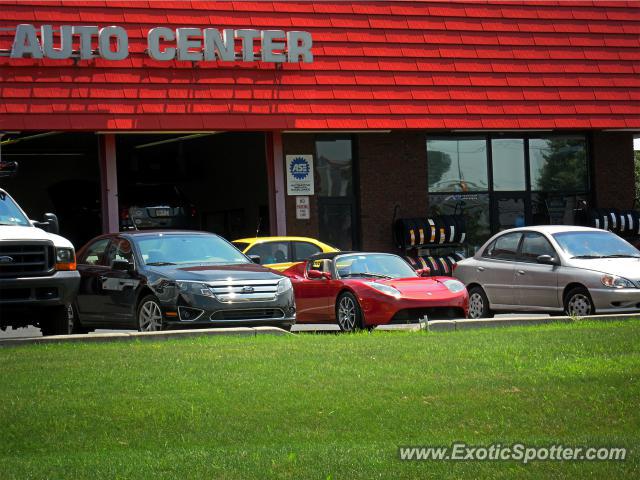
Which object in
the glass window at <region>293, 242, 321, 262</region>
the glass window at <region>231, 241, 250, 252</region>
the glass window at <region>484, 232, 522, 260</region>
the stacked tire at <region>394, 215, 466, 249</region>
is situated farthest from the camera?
the stacked tire at <region>394, 215, 466, 249</region>

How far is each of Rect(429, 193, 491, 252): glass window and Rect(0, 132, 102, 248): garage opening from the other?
7.57 meters

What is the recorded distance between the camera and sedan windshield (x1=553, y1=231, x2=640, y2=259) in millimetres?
19016

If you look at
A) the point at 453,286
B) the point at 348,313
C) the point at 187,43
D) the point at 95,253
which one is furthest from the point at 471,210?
the point at 95,253

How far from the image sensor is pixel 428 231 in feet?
87.2

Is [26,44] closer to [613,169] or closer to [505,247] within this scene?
[505,247]

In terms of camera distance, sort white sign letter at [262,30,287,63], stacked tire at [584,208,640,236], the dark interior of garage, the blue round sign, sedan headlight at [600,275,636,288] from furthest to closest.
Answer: the dark interior of garage < stacked tire at [584,208,640,236] < the blue round sign < white sign letter at [262,30,287,63] < sedan headlight at [600,275,636,288]

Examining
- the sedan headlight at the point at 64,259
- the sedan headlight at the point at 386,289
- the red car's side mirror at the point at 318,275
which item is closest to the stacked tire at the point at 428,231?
the red car's side mirror at the point at 318,275

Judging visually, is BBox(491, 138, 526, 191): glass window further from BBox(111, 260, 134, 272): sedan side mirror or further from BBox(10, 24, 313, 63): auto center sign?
BBox(111, 260, 134, 272): sedan side mirror

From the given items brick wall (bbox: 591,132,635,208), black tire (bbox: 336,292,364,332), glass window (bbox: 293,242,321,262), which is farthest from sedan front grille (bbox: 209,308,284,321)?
brick wall (bbox: 591,132,635,208)

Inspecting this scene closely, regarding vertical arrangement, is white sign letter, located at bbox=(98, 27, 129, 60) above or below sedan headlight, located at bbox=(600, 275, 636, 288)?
above

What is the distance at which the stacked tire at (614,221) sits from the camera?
28062 millimetres

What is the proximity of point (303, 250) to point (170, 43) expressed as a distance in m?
5.28

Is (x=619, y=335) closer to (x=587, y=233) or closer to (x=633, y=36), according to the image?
(x=587, y=233)

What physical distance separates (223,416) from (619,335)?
5935 mm
